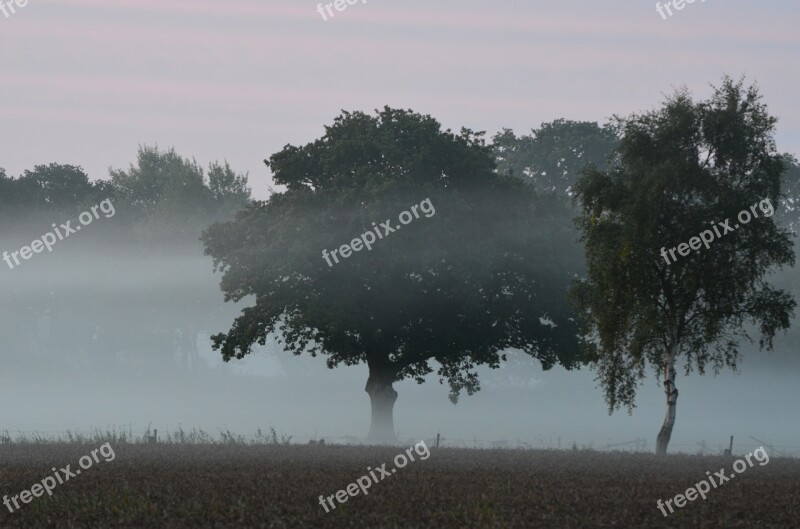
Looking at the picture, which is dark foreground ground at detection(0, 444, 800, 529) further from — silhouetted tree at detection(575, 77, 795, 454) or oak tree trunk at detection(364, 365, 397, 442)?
oak tree trunk at detection(364, 365, 397, 442)

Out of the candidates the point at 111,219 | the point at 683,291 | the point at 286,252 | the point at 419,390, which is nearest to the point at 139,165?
the point at 111,219

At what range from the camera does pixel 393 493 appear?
23047mm

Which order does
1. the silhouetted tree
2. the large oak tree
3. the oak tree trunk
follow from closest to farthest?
the silhouetted tree, the large oak tree, the oak tree trunk

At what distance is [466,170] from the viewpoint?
5506 centimetres

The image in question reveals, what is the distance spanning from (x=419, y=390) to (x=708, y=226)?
8965cm

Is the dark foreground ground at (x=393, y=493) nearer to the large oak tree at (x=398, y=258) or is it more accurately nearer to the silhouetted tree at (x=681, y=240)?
the silhouetted tree at (x=681, y=240)

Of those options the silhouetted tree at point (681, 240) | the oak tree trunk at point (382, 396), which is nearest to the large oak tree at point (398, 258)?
the oak tree trunk at point (382, 396)

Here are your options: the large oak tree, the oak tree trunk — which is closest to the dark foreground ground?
the large oak tree

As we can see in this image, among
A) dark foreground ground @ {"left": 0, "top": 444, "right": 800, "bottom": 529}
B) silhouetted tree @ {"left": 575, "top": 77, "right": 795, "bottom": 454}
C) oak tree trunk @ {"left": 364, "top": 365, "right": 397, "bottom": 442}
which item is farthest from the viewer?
oak tree trunk @ {"left": 364, "top": 365, "right": 397, "bottom": 442}

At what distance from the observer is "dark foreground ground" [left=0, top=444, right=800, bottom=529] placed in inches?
779

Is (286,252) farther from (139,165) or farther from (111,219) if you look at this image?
(139,165)

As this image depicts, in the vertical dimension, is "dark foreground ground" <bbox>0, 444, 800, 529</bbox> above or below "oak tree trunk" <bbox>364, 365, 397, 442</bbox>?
below

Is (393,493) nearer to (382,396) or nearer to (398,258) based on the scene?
(398,258)

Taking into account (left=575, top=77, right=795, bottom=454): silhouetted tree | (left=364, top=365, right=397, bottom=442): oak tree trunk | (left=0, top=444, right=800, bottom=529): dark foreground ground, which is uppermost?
(left=575, top=77, right=795, bottom=454): silhouetted tree
